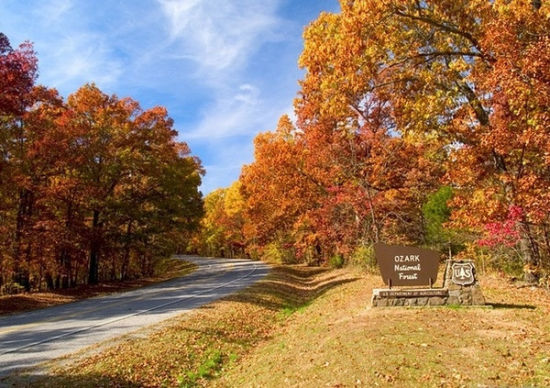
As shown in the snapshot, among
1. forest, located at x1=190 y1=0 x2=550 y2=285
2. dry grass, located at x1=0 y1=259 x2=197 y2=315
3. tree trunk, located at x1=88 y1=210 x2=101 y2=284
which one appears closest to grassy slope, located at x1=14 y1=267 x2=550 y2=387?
forest, located at x1=190 y1=0 x2=550 y2=285

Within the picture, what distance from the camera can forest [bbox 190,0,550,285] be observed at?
11.0 meters

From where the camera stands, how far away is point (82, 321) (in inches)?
558

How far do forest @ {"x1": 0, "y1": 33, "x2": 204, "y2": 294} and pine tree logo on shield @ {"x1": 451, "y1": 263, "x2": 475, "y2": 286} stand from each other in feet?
55.7

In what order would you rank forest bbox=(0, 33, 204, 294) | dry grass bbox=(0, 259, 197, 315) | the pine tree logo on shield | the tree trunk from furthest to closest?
the tree trunk < forest bbox=(0, 33, 204, 294) < dry grass bbox=(0, 259, 197, 315) < the pine tree logo on shield

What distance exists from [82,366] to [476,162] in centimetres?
1373

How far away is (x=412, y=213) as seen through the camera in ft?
82.6

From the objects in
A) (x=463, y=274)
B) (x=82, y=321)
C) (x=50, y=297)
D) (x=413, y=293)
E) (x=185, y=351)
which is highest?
(x=463, y=274)

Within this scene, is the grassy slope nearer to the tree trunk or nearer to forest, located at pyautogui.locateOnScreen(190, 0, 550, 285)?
forest, located at pyautogui.locateOnScreen(190, 0, 550, 285)

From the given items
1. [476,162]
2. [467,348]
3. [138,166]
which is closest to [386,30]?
[476,162]

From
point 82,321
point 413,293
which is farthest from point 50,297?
point 413,293

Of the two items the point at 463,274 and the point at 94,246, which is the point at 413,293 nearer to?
the point at 463,274

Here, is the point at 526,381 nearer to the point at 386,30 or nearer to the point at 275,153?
the point at 386,30

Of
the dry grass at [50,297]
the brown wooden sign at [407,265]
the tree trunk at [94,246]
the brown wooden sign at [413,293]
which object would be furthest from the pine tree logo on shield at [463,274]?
the tree trunk at [94,246]

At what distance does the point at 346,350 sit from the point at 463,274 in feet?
17.8
